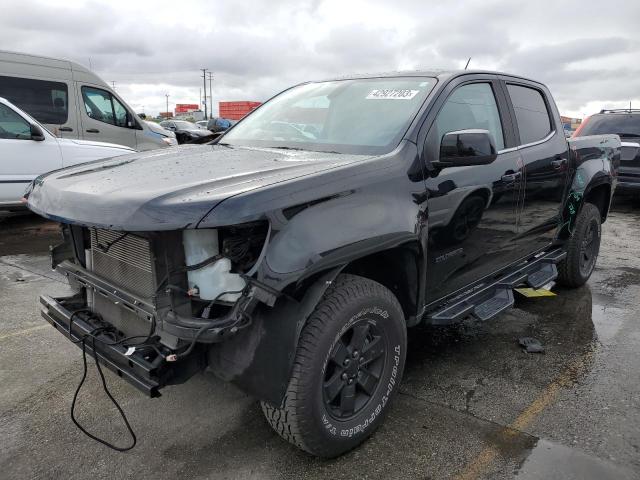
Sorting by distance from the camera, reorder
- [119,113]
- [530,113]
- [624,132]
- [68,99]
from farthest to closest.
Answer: [119,113] → [624,132] → [68,99] → [530,113]

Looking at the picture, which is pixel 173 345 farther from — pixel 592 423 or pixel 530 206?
pixel 530 206

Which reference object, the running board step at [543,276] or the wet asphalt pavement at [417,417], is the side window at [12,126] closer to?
the wet asphalt pavement at [417,417]

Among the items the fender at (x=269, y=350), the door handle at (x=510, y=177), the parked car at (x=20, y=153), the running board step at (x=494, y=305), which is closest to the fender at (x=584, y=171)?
the door handle at (x=510, y=177)

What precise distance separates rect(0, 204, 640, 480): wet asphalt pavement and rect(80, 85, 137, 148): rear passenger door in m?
6.21

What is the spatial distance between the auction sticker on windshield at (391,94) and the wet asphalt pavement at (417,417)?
1.72 metres

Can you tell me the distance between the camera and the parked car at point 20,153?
6.90 m

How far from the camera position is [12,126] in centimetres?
705

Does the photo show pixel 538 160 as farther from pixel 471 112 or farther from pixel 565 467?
pixel 565 467

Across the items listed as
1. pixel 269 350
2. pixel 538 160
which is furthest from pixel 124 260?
pixel 538 160

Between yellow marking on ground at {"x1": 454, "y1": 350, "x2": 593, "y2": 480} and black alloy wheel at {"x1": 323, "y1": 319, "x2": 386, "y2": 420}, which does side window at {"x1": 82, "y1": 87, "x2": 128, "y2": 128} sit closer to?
black alloy wheel at {"x1": 323, "y1": 319, "x2": 386, "y2": 420}

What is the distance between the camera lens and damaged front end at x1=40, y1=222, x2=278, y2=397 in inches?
82.8

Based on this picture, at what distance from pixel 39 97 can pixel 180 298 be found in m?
8.51

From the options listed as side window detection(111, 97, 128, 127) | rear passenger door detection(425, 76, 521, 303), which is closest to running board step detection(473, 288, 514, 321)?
rear passenger door detection(425, 76, 521, 303)

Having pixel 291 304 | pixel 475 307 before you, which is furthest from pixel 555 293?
pixel 291 304
